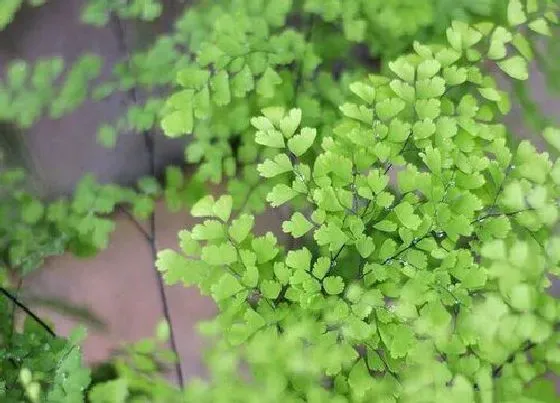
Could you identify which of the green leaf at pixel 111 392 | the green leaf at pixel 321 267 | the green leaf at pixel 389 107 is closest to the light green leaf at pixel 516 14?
the green leaf at pixel 389 107

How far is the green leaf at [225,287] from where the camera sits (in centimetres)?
82

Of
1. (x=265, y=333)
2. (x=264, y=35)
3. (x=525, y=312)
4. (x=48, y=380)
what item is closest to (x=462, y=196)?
(x=525, y=312)

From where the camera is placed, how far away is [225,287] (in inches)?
32.5

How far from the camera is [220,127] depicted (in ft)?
3.93

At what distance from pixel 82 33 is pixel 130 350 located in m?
0.86

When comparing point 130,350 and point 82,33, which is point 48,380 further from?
point 82,33

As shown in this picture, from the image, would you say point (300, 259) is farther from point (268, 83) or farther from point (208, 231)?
point (268, 83)

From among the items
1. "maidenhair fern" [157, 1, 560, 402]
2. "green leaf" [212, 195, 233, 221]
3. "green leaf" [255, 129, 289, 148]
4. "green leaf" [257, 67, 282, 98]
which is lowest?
"maidenhair fern" [157, 1, 560, 402]

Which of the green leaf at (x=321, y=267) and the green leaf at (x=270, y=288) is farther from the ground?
the green leaf at (x=321, y=267)

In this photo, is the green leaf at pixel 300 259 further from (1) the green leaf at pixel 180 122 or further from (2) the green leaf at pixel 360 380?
(1) the green leaf at pixel 180 122

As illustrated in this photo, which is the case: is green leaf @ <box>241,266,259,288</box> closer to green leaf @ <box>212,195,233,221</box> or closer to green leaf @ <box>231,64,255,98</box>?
green leaf @ <box>212,195,233,221</box>

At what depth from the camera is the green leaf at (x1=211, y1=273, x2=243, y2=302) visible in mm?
820

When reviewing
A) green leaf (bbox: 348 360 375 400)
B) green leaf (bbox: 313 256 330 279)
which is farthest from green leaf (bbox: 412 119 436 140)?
green leaf (bbox: 348 360 375 400)

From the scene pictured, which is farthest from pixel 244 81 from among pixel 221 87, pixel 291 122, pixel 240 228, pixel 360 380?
pixel 360 380
